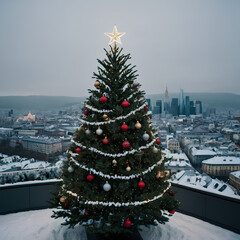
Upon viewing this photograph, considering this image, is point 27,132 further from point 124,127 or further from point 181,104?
point 181,104

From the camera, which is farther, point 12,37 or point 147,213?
point 12,37

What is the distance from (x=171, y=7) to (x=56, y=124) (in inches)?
223

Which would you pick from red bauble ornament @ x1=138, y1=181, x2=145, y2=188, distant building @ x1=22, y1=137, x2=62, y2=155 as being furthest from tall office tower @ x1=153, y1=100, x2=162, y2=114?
red bauble ornament @ x1=138, y1=181, x2=145, y2=188

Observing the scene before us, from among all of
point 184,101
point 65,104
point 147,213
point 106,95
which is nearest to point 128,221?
point 147,213

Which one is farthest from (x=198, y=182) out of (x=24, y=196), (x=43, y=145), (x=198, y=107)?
(x=43, y=145)

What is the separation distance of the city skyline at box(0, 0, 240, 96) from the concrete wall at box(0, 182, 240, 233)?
391 cm

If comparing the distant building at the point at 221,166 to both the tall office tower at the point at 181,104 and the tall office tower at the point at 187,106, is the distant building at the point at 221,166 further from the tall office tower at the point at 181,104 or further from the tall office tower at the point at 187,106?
the tall office tower at the point at 181,104

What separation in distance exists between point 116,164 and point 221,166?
343 centimetres

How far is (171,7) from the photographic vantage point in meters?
6.80

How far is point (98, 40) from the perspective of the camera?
7.77 meters

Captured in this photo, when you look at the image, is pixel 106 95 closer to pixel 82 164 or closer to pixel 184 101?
pixel 82 164

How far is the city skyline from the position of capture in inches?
243

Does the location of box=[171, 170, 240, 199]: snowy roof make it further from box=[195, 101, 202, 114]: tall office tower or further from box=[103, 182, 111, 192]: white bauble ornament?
box=[195, 101, 202, 114]: tall office tower

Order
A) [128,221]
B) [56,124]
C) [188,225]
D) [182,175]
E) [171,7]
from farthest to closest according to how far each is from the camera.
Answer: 1. [171,7]
2. [56,124]
3. [182,175]
4. [188,225]
5. [128,221]
